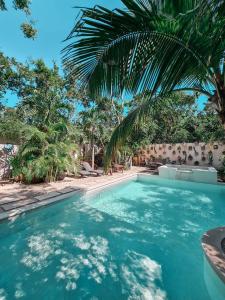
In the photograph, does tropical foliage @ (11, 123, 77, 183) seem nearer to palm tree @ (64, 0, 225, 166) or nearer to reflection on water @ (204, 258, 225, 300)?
palm tree @ (64, 0, 225, 166)

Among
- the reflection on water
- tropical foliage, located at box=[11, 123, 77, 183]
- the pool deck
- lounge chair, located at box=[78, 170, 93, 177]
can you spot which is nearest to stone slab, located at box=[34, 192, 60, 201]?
the pool deck

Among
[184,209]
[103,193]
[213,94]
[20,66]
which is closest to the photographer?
[213,94]

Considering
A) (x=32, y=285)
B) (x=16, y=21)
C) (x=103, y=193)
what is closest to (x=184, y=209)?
(x=103, y=193)

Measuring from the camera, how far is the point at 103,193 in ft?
28.7

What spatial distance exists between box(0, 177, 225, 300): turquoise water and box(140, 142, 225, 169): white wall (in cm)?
781

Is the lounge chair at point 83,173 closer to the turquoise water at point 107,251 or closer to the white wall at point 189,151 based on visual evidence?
the turquoise water at point 107,251

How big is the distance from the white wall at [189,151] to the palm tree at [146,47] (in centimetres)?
1356

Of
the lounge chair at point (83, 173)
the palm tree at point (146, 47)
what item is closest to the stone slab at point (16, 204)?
the palm tree at point (146, 47)

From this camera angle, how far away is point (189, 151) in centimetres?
1541

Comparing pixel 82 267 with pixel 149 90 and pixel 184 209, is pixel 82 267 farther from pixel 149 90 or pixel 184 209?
pixel 184 209

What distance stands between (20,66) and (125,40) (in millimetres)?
12897

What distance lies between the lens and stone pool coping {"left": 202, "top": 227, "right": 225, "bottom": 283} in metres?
2.44

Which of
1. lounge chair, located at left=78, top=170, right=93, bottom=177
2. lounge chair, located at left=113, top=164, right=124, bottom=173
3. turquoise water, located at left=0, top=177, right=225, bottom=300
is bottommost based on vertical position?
turquoise water, located at left=0, top=177, right=225, bottom=300

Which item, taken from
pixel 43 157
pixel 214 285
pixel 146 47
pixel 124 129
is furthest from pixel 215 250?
pixel 43 157
